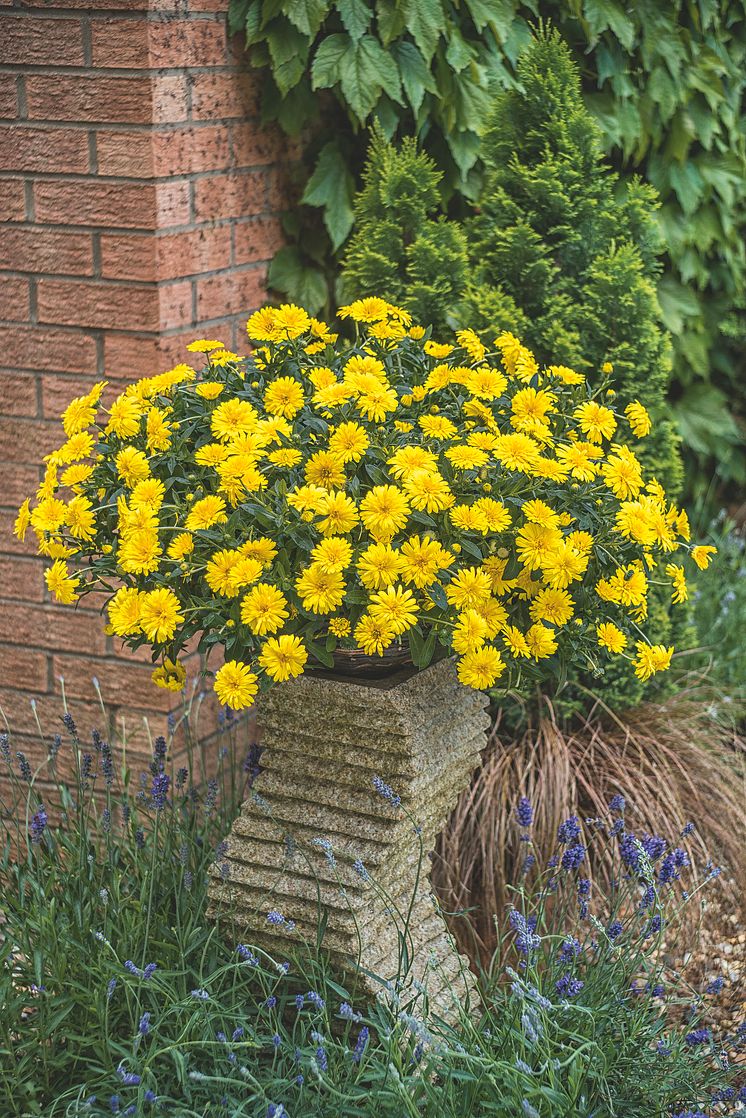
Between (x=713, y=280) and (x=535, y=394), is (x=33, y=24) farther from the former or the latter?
(x=713, y=280)

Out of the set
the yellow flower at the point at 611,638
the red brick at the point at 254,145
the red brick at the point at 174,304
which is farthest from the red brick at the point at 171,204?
the yellow flower at the point at 611,638

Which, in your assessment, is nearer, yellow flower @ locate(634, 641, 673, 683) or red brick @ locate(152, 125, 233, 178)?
yellow flower @ locate(634, 641, 673, 683)

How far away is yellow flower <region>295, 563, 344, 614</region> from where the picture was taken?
1840 millimetres

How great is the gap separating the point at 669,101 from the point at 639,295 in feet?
3.06

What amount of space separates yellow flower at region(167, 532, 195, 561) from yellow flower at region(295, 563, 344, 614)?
0.64 ft

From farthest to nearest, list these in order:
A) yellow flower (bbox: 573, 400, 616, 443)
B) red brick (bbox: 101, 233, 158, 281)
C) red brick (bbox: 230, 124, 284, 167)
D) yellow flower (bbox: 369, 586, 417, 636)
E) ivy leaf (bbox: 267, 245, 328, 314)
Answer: ivy leaf (bbox: 267, 245, 328, 314) → red brick (bbox: 230, 124, 284, 167) → red brick (bbox: 101, 233, 158, 281) → yellow flower (bbox: 573, 400, 616, 443) → yellow flower (bbox: 369, 586, 417, 636)

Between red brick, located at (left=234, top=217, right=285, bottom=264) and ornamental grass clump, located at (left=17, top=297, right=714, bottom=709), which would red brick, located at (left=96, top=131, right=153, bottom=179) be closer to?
red brick, located at (left=234, top=217, right=285, bottom=264)

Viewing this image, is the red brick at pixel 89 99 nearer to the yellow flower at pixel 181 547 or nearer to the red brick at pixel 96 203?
the red brick at pixel 96 203

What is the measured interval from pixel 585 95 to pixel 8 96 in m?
1.61

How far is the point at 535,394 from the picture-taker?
7.19ft

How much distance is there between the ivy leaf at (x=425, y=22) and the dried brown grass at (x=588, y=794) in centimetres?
166

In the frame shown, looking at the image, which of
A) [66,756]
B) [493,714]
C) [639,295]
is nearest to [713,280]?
[639,295]

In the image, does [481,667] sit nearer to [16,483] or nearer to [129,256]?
[129,256]

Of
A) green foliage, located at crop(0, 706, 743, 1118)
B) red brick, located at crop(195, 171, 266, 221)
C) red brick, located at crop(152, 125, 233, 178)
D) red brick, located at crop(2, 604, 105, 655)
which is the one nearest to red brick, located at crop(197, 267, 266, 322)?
red brick, located at crop(195, 171, 266, 221)
